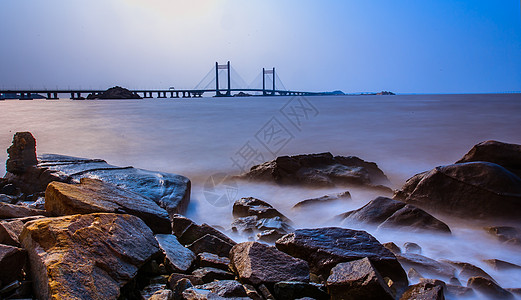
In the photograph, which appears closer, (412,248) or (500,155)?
(412,248)

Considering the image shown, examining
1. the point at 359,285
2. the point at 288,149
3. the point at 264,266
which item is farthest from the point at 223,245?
the point at 288,149

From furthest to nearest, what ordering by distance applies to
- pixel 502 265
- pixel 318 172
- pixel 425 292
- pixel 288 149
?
pixel 288 149 < pixel 318 172 < pixel 502 265 < pixel 425 292

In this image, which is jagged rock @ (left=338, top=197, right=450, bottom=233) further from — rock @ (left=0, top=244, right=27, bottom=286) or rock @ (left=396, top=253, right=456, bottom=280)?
rock @ (left=0, top=244, right=27, bottom=286)

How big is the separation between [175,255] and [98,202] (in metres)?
0.69

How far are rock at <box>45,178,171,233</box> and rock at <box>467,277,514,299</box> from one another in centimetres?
223

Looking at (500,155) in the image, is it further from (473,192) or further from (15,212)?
(15,212)

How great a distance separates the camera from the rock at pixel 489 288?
7.80ft

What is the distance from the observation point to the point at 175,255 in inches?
93.2

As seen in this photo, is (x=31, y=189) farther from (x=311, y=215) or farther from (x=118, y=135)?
(x=118, y=135)

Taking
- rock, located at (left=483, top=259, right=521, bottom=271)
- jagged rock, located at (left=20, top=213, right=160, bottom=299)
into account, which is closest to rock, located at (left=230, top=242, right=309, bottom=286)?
jagged rock, located at (left=20, top=213, right=160, bottom=299)

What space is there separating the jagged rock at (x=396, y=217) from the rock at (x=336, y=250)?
93cm

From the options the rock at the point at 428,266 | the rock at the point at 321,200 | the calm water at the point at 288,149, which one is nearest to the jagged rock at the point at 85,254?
the rock at the point at 428,266

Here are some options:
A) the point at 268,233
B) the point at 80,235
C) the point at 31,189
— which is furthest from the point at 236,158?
the point at 80,235

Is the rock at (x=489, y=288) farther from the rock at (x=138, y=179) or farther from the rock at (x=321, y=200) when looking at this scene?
the rock at (x=138, y=179)
